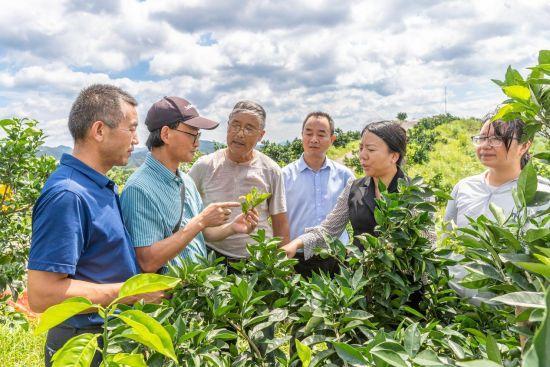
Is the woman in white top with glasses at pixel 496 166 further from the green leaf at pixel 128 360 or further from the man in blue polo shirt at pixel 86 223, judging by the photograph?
the green leaf at pixel 128 360

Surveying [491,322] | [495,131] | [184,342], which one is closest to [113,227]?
[184,342]

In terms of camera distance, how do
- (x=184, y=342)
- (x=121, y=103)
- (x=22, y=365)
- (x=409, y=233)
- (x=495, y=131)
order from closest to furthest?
(x=184, y=342), (x=409, y=233), (x=121, y=103), (x=495, y=131), (x=22, y=365)

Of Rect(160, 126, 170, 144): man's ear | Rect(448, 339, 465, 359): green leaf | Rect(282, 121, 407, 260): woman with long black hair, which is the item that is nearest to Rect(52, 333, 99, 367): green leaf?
Rect(448, 339, 465, 359): green leaf

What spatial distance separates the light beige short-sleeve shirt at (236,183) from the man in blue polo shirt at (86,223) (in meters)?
1.04

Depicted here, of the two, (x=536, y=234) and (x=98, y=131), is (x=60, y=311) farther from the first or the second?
(x=98, y=131)

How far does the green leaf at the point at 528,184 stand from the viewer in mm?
921

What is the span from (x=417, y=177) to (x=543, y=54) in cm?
71

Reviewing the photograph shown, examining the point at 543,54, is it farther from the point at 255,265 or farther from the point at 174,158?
the point at 174,158

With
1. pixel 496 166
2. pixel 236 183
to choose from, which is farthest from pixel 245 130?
pixel 496 166

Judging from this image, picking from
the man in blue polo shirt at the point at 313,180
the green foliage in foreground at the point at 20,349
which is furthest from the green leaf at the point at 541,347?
the green foliage in foreground at the point at 20,349

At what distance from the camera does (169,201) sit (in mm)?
2064

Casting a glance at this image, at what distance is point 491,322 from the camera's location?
4.47 ft

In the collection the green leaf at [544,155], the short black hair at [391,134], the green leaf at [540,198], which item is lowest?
the green leaf at [540,198]

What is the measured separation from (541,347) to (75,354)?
660 millimetres
